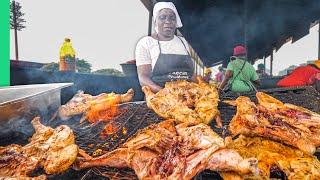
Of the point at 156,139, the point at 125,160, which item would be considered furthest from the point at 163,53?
the point at 125,160

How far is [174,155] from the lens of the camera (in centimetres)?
185

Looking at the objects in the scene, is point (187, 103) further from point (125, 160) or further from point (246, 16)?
point (246, 16)

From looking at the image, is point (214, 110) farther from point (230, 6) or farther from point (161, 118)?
point (230, 6)

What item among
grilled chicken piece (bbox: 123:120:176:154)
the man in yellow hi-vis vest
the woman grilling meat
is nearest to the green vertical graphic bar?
the man in yellow hi-vis vest

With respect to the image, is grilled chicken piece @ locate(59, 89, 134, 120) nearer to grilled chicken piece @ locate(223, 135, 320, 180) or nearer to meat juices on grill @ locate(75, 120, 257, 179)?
meat juices on grill @ locate(75, 120, 257, 179)

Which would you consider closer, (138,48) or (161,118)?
(161,118)

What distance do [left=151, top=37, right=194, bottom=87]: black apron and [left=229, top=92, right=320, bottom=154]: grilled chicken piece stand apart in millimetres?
1477

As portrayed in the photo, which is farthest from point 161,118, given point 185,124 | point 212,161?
point 212,161

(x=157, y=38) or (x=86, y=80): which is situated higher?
(x=157, y=38)

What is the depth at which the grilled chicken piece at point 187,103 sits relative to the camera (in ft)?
7.20

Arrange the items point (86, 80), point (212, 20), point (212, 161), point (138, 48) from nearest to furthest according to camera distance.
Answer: point (212, 161), point (138, 48), point (86, 80), point (212, 20)

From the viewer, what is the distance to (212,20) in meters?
7.94

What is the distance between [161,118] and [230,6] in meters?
5.34

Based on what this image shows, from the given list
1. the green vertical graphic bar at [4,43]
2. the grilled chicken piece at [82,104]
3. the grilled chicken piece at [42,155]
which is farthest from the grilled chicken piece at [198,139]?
the green vertical graphic bar at [4,43]
